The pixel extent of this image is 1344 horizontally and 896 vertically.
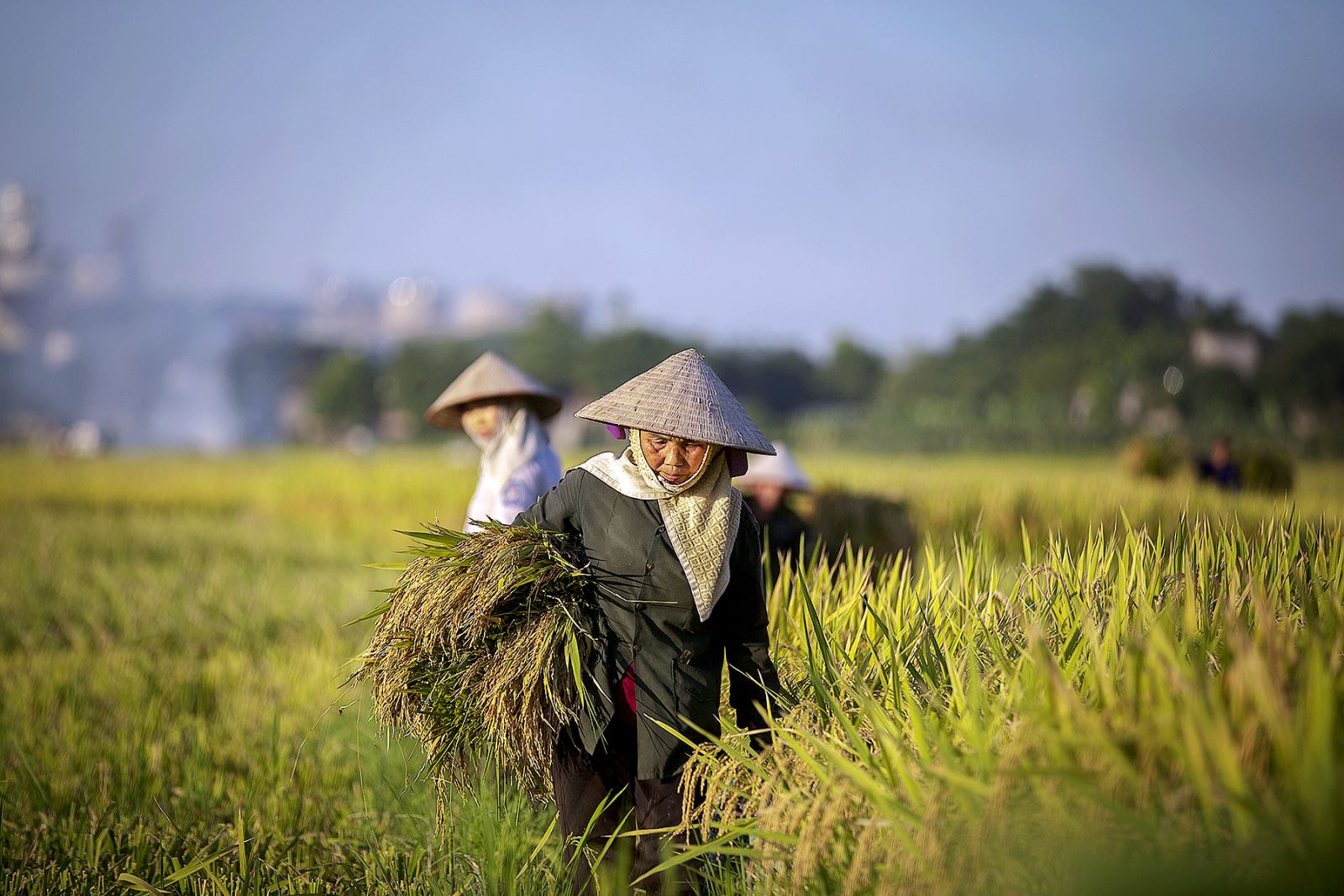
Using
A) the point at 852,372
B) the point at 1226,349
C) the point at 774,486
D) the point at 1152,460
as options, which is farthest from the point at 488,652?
the point at 852,372

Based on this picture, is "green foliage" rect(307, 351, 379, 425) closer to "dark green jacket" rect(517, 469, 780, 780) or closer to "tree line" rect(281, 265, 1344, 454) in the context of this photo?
"tree line" rect(281, 265, 1344, 454)

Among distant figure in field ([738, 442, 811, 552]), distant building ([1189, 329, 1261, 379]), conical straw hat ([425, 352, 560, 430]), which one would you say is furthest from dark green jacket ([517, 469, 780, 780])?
distant building ([1189, 329, 1261, 379])

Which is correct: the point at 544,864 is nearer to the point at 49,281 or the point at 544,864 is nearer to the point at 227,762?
the point at 227,762

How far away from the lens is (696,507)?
9.06 feet

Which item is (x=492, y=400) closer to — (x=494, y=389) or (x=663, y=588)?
(x=494, y=389)

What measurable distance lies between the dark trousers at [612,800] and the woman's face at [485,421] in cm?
172

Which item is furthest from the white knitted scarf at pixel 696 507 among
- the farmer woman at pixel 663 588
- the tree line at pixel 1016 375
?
the tree line at pixel 1016 375

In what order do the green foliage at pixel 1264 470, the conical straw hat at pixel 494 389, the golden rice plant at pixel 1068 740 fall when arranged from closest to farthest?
the golden rice plant at pixel 1068 740
the conical straw hat at pixel 494 389
the green foliage at pixel 1264 470

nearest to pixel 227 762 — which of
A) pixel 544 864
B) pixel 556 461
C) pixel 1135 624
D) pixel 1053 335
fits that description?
pixel 556 461

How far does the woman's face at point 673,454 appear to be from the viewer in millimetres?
2768

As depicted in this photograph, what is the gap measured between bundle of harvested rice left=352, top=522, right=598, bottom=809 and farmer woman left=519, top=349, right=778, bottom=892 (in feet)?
0.23

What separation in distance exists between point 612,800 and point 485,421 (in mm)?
1907

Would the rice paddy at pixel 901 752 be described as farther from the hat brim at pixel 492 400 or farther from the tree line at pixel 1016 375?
the tree line at pixel 1016 375

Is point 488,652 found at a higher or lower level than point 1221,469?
higher
